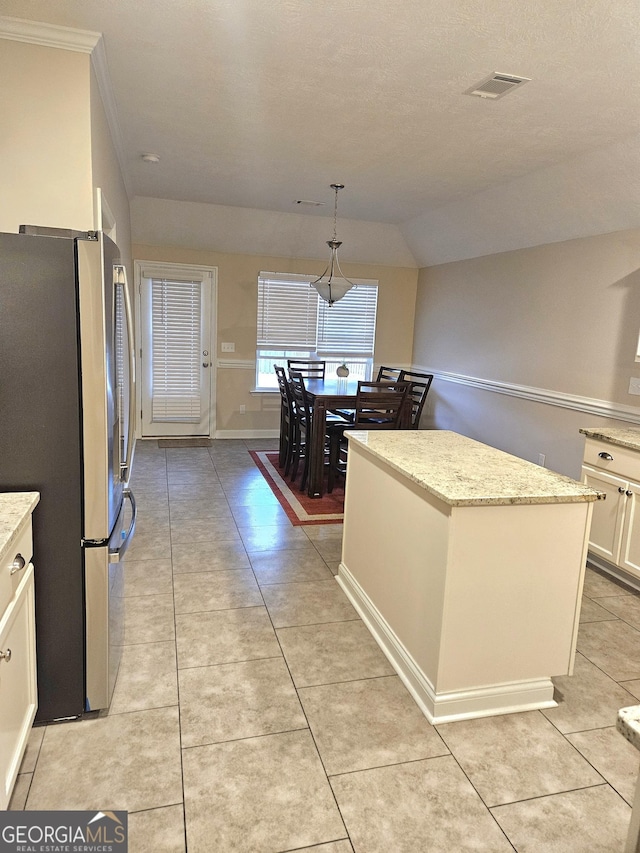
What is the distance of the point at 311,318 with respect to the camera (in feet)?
23.8

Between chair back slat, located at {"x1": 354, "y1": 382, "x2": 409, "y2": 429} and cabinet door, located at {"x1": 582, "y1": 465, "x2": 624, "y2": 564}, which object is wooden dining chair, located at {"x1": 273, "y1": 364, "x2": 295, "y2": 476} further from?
cabinet door, located at {"x1": 582, "y1": 465, "x2": 624, "y2": 564}

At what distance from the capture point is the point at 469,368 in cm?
619

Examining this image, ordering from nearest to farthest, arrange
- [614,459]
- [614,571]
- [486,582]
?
[486,582] → [614,459] → [614,571]

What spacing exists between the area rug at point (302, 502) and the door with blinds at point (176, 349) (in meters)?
1.67

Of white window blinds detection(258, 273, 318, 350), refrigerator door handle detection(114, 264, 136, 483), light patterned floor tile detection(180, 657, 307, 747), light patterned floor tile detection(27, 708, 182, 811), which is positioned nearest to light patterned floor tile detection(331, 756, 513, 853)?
light patterned floor tile detection(180, 657, 307, 747)

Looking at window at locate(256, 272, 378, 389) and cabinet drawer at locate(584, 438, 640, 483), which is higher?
window at locate(256, 272, 378, 389)

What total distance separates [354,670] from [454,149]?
11.0 ft

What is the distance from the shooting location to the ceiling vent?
107 inches

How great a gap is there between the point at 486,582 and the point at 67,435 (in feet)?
5.22

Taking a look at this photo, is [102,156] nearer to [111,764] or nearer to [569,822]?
[111,764]

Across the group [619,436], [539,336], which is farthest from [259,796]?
[539,336]

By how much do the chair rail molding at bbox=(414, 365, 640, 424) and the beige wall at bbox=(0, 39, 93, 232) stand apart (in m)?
3.73

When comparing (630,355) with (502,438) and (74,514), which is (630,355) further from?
(74,514)

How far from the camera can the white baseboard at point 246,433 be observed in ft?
23.2
